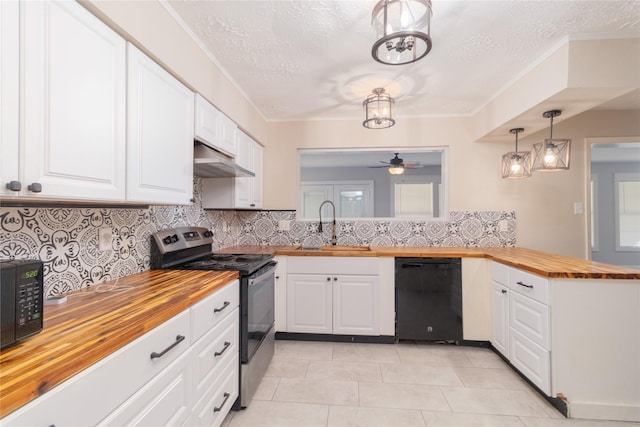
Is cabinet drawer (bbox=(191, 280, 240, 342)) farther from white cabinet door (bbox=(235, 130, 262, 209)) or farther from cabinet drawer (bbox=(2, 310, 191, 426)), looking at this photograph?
white cabinet door (bbox=(235, 130, 262, 209))

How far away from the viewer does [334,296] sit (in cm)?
271

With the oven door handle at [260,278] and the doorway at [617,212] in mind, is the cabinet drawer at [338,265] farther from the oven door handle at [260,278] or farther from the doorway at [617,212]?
the doorway at [617,212]

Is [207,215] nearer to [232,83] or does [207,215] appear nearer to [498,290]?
[232,83]

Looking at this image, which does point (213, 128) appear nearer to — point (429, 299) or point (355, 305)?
point (355, 305)

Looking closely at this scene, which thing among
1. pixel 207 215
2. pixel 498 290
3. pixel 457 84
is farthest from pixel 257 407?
pixel 457 84

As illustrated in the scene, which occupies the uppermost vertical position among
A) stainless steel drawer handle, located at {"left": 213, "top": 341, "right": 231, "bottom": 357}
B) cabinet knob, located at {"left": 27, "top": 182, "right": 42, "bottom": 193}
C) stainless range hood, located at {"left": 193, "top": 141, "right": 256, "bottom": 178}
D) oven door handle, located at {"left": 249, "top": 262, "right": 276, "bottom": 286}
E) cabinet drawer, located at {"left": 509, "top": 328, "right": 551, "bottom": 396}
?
stainless range hood, located at {"left": 193, "top": 141, "right": 256, "bottom": 178}

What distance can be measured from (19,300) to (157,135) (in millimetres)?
940

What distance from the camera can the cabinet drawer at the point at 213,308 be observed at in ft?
4.30

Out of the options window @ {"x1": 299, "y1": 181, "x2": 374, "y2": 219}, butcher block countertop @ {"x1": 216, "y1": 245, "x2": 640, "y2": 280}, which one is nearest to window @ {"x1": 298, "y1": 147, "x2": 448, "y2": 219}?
window @ {"x1": 299, "y1": 181, "x2": 374, "y2": 219}

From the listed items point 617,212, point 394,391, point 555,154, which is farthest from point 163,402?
point 617,212

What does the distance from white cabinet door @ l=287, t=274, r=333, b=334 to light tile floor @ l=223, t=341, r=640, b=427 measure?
0.63ft

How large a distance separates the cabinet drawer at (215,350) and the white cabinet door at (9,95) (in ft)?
3.05

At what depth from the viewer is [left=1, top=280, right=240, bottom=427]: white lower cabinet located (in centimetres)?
71

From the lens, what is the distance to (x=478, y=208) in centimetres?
308
